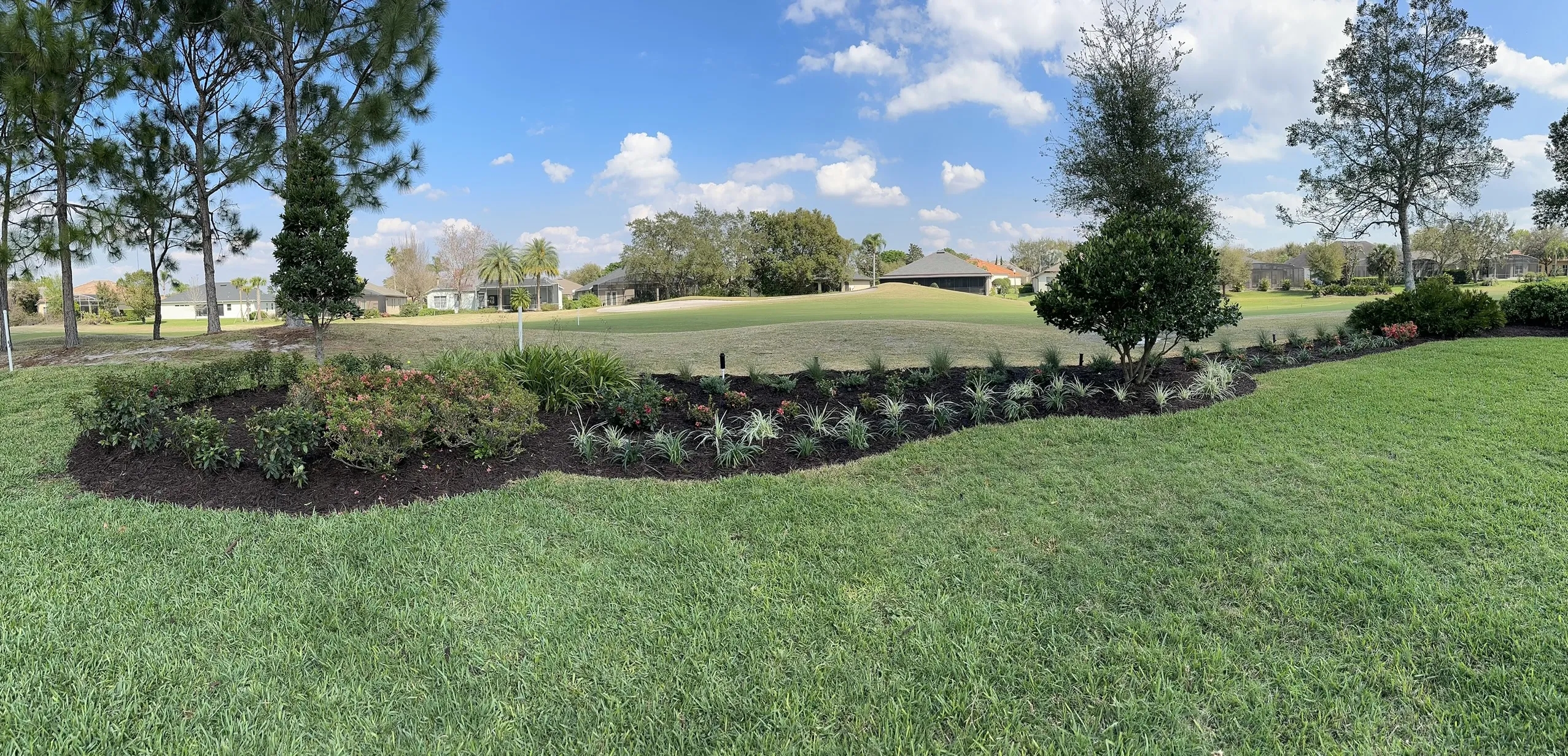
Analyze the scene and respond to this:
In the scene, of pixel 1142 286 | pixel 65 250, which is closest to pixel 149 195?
pixel 65 250

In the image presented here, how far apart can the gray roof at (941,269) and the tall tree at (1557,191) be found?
36353 millimetres

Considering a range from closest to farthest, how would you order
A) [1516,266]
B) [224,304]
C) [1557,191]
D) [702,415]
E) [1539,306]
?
[702,415], [1539,306], [1557,191], [1516,266], [224,304]

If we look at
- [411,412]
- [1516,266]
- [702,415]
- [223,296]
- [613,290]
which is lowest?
[702,415]

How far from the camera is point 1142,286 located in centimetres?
689

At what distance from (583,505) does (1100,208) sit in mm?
16666

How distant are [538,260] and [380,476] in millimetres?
53768

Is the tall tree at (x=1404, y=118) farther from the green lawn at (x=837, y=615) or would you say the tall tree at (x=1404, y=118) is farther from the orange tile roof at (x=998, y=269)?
the orange tile roof at (x=998, y=269)

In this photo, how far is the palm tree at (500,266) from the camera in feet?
166

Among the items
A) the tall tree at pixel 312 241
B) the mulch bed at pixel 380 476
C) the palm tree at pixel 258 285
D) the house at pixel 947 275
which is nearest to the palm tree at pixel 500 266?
the palm tree at pixel 258 285

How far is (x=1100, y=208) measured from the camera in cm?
1728

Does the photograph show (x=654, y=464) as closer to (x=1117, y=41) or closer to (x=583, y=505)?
(x=583, y=505)

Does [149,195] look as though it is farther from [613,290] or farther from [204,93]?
[613,290]

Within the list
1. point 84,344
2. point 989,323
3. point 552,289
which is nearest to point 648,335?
point 989,323

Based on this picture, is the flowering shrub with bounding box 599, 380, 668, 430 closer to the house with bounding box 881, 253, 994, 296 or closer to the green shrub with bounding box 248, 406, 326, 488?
the green shrub with bounding box 248, 406, 326, 488
